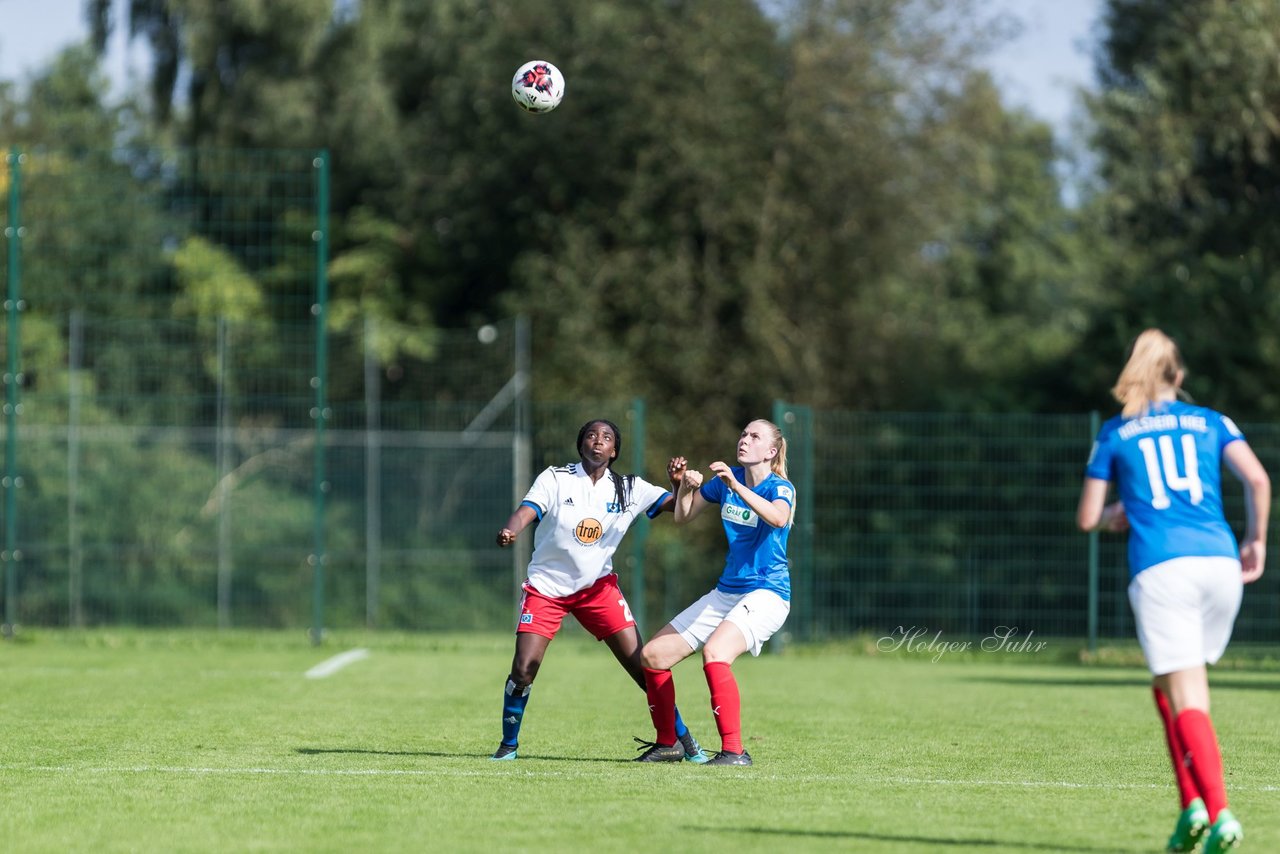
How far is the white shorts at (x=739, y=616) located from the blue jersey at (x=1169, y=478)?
2.88 m

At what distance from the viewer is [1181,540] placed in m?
6.60

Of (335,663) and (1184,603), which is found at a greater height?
(1184,603)

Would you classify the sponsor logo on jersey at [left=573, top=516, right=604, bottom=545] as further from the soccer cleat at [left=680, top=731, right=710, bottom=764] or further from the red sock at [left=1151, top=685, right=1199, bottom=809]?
the red sock at [left=1151, top=685, right=1199, bottom=809]

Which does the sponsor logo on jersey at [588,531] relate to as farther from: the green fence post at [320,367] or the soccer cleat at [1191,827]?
the green fence post at [320,367]

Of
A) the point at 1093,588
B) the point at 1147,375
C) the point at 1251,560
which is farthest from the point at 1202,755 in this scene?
the point at 1093,588

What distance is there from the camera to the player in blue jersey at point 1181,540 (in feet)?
21.5

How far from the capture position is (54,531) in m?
22.5

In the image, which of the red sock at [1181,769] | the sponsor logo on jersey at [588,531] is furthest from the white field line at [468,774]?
the red sock at [1181,769]

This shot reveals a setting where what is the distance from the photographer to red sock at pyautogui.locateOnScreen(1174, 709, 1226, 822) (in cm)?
648

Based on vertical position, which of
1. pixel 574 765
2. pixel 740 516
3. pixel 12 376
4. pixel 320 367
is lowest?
pixel 574 765

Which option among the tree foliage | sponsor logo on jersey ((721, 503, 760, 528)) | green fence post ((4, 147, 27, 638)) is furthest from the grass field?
the tree foliage

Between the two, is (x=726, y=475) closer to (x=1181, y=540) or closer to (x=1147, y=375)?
(x=1147, y=375)

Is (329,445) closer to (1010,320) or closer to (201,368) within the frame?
(201,368)

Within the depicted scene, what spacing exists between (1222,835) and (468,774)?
404 cm
